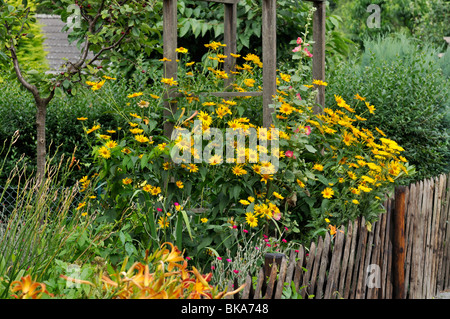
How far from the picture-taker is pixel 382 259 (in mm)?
3623

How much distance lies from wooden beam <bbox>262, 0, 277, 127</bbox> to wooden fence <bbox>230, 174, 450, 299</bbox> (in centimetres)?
97

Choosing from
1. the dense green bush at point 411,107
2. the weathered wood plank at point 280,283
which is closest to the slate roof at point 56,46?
the dense green bush at point 411,107

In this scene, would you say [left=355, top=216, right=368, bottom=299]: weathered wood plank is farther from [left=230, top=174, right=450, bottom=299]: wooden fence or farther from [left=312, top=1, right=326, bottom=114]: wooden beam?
[left=312, top=1, right=326, bottom=114]: wooden beam

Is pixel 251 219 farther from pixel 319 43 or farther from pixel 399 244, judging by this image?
pixel 319 43

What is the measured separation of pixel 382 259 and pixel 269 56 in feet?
5.12

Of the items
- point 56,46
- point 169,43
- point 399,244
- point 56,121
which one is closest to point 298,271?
point 399,244

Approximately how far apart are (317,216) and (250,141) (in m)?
0.65

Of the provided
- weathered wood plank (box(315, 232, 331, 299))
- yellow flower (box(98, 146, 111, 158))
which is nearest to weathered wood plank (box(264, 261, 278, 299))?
weathered wood plank (box(315, 232, 331, 299))

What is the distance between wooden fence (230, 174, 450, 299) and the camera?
8.86 feet

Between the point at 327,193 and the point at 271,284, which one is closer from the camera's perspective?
the point at 271,284

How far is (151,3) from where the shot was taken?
4488 millimetres

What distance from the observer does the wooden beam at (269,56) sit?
12.3 feet

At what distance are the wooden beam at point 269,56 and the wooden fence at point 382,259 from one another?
966 millimetres
